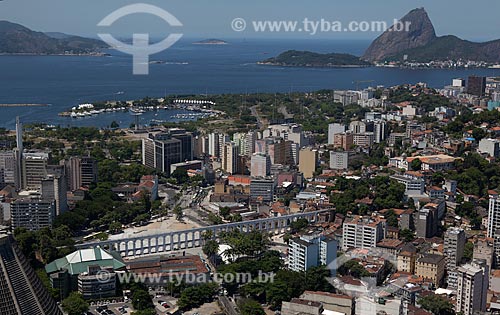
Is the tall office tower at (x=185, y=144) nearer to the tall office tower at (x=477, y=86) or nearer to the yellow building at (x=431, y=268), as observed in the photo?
the yellow building at (x=431, y=268)

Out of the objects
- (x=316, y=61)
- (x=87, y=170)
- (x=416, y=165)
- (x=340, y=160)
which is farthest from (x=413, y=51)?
(x=87, y=170)

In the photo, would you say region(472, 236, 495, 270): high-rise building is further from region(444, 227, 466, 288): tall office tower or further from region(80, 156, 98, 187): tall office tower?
region(80, 156, 98, 187): tall office tower

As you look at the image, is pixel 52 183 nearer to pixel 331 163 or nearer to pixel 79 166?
pixel 79 166

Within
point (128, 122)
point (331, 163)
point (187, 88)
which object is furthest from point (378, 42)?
point (331, 163)

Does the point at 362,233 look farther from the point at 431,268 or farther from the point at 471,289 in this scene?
the point at 471,289

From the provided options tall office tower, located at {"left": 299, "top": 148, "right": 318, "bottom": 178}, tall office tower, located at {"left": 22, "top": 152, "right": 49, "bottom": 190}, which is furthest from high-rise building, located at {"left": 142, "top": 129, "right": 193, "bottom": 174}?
tall office tower, located at {"left": 22, "top": 152, "right": 49, "bottom": 190}

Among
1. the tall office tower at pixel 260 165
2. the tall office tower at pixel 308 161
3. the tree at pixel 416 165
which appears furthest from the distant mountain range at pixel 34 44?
the tree at pixel 416 165
